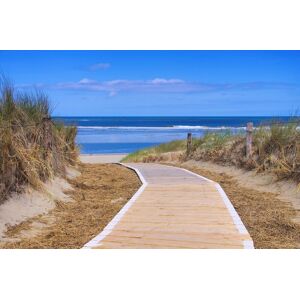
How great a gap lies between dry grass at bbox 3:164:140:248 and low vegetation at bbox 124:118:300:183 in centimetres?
322

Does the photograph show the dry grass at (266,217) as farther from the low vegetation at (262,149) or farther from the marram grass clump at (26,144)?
the marram grass clump at (26,144)

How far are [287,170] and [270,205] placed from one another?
6.38ft

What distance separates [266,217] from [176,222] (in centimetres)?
178

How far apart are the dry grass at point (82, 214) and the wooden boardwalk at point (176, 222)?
363mm

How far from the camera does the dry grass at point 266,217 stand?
21.5 feet

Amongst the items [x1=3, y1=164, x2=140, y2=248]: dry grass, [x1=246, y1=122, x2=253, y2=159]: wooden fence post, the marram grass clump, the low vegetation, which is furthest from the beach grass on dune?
the marram grass clump

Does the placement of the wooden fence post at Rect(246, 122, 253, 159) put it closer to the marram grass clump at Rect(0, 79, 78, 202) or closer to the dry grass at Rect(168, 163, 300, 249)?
the dry grass at Rect(168, 163, 300, 249)

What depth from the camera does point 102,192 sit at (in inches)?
409

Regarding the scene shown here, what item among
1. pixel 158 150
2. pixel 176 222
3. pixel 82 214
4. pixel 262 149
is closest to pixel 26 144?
pixel 82 214

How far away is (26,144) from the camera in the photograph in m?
8.60

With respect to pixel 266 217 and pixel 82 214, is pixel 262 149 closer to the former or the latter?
pixel 266 217

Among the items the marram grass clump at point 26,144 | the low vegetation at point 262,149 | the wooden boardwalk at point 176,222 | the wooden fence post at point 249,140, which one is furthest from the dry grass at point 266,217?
the marram grass clump at point 26,144
